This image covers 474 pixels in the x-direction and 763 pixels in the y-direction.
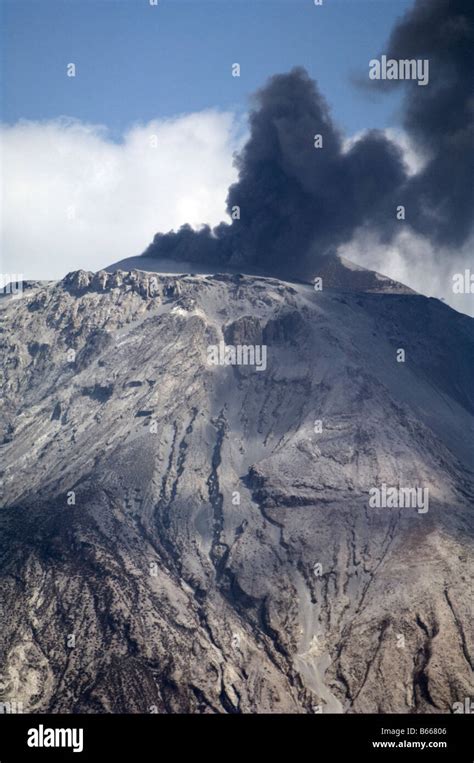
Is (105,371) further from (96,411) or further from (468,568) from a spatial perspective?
(468,568)

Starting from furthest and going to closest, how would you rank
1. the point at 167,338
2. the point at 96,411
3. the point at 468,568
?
the point at 167,338 → the point at 96,411 → the point at 468,568

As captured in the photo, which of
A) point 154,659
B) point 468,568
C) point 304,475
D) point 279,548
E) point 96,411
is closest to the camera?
point 154,659

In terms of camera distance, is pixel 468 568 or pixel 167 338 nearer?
pixel 468 568

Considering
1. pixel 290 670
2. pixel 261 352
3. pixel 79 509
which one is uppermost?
pixel 261 352

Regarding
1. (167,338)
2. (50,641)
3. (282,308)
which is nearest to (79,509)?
(50,641)

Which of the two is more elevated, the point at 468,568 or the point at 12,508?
the point at 12,508

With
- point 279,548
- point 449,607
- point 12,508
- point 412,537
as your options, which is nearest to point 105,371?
point 12,508
